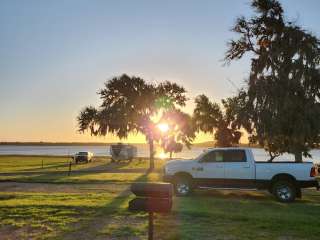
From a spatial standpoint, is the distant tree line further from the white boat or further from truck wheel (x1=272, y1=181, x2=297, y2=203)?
the white boat

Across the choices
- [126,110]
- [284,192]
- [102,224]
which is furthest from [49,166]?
[102,224]

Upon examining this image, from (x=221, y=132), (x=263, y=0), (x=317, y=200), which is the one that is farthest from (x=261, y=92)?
(x=221, y=132)

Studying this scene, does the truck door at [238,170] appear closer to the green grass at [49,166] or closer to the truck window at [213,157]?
the truck window at [213,157]

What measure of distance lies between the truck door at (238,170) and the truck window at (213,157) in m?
0.20

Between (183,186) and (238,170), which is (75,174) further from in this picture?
(238,170)

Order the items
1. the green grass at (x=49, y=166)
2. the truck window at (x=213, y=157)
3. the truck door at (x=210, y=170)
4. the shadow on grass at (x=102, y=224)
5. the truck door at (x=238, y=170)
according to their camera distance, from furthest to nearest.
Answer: the green grass at (x=49, y=166)
the truck window at (x=213, y=157)
the truck door at (x=210, y=170)
the truck door at (x=238, y=170)
the shadow on grass at (x=102, y=224)

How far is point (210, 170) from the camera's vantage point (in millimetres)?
19188

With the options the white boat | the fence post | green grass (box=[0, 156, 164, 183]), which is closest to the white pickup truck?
green grass (box=[0, 156, 164, 183])

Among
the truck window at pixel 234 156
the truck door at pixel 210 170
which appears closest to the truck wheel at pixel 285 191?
the truck window at pixel 234 156

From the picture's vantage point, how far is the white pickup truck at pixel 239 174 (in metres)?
17.8

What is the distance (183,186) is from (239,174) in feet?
7.56

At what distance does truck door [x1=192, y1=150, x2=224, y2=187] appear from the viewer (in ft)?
62.4

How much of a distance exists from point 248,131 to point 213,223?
2030 centimetres

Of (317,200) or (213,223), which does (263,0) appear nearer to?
(317,200)
